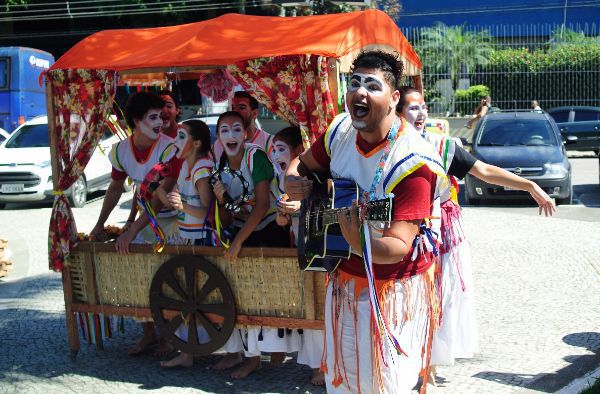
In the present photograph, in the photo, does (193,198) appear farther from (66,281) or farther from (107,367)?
(107,367)

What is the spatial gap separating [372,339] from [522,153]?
10.9m

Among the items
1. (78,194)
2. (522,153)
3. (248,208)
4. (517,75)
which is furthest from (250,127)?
(517,75)

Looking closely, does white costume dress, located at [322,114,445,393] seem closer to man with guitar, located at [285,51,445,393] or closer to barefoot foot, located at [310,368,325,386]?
man with guitar, located at [285,51,445,393]

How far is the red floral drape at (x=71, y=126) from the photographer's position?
6234 millimetres

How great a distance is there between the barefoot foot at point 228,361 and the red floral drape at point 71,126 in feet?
4.80

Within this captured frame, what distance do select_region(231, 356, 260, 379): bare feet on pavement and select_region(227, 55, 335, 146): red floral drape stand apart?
1.70 meters

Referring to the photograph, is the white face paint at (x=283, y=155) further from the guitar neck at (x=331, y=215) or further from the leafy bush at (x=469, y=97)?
the leafy bush at (x=469, y=97)

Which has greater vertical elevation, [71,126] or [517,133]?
[71,126]

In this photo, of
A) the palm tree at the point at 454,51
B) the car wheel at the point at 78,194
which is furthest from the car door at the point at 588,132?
the car wheel at the point at 78,194

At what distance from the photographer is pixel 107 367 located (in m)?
6.12

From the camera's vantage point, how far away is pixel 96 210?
1480 cm

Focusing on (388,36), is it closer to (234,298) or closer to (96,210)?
→ (234,298)

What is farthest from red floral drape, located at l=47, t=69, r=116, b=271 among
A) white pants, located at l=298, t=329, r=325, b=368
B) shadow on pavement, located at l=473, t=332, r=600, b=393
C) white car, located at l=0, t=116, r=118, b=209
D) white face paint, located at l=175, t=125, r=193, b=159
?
white car, located at l=0, t=116, r=118, b=209

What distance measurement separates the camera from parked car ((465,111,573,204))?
1347 cm
